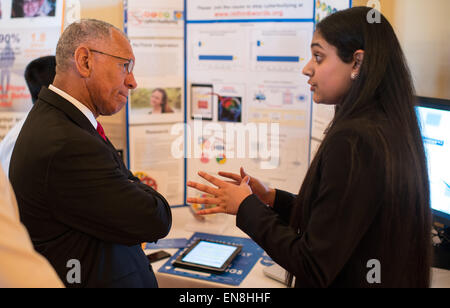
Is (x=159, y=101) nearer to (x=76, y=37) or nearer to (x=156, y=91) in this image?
(x=156, y=91)

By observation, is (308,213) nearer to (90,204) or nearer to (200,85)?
(90,204)

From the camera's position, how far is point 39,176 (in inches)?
45.1

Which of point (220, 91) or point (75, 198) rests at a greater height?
point (220, 91)

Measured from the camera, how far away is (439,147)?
175 centimetres

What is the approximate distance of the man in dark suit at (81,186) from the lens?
1.15 m

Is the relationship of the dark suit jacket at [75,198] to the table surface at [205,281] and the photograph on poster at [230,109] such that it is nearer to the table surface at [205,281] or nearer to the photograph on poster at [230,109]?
the table surface at [205,281]

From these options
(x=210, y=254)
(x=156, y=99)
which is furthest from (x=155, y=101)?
(x=210, y=254)

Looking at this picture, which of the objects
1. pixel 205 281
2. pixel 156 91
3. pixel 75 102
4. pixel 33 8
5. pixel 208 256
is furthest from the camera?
pixel 156 91

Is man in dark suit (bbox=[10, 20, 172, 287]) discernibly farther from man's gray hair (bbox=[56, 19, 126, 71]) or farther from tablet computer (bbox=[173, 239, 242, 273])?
tablet computer (bbox=[173, 239, 242, 273])

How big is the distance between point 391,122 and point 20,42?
209 cm

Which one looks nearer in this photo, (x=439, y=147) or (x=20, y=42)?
(x=439, y=147)
